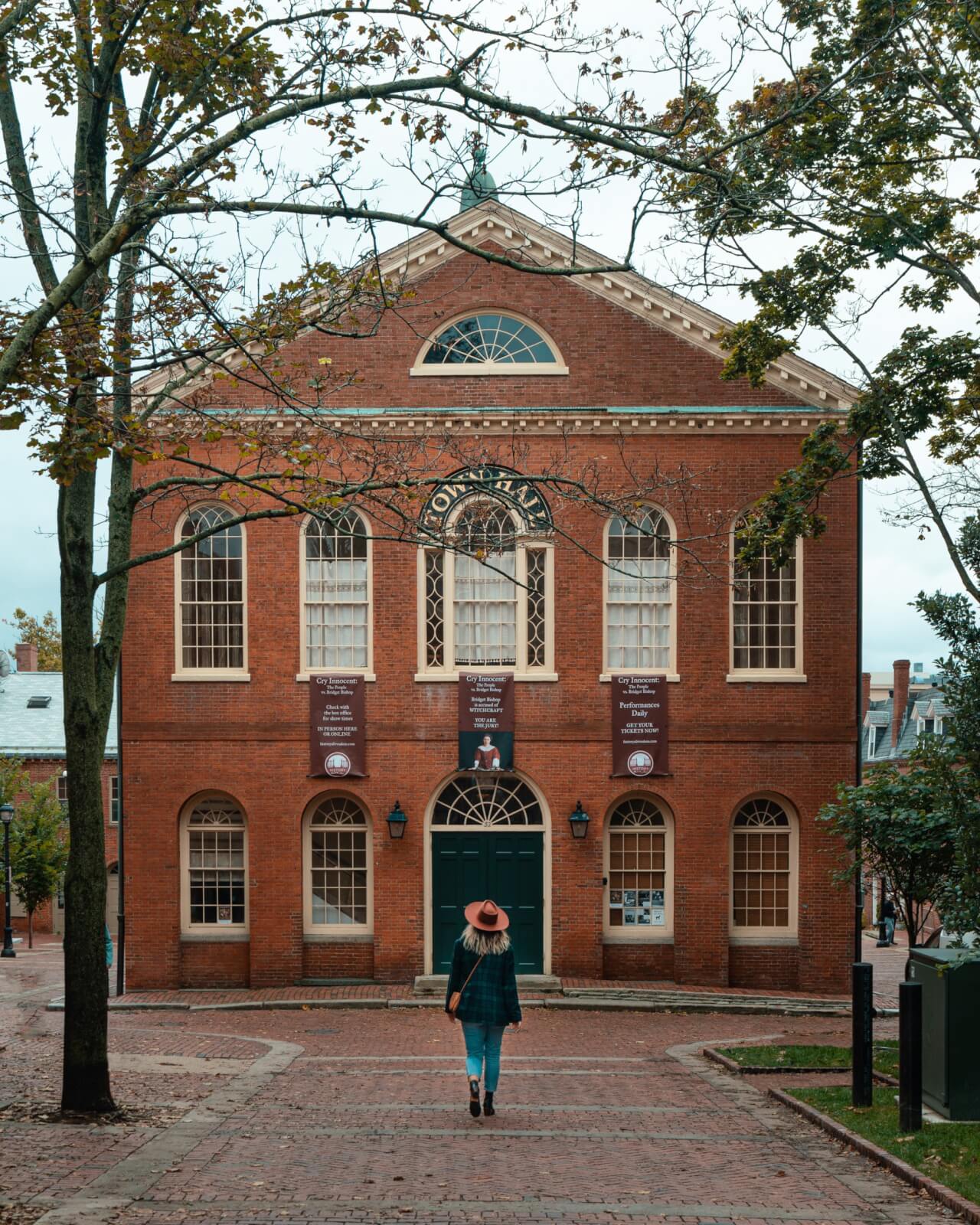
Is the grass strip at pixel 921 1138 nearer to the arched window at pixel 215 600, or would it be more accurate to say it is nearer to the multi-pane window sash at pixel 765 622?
the multi-pane window sash at pixel 765 622

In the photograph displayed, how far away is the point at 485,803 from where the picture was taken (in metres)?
23.3

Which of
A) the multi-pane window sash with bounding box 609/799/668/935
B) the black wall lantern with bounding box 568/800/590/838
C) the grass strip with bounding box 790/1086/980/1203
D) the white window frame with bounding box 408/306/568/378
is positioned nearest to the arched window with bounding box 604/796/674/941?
the multi-pane window sash with bounding box 609/799/668/935

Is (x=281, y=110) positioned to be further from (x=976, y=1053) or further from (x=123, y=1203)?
(x=976, y=1053)

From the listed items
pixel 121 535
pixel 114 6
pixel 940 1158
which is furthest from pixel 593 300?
pixel 940 1158

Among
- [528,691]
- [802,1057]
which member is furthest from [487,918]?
[528,691]

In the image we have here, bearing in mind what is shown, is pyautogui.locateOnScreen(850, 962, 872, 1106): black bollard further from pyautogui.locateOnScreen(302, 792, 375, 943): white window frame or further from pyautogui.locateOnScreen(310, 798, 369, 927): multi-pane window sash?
pyautogui.locateOnScreen(310, 798, 369, 927): multi-pane window sash

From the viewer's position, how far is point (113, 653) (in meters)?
12.8

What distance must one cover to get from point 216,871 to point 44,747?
3104cm

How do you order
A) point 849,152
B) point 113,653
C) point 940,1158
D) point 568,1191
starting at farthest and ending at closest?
1. point 849,152
2. point 113,653
3. point 940,1158
4. point 568,1191

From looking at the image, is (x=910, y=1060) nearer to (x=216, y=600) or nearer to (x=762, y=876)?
(x=762, y=876)

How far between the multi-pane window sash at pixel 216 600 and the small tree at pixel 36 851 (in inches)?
991

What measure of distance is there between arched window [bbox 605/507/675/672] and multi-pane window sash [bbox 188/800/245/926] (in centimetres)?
657

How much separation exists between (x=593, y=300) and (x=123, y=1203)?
17262 mm

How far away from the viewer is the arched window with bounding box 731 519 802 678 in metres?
23.2
